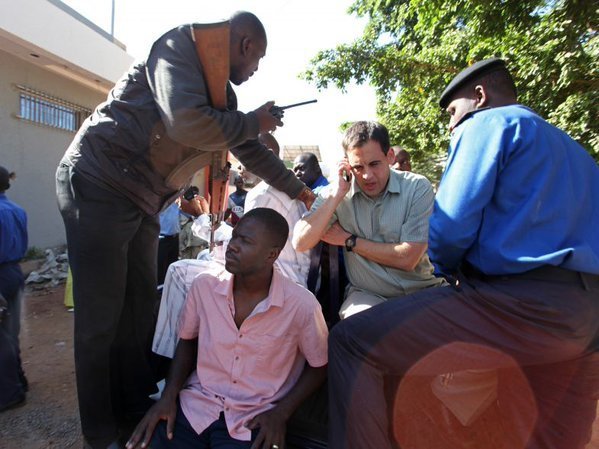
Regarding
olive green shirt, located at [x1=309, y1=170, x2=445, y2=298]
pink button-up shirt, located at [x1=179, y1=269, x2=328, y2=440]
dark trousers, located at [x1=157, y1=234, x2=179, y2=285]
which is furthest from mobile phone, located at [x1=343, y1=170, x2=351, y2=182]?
dark trousers, located at [x1=157, y1=234, x2=179, y2=285]

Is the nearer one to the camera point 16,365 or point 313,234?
point 313,234

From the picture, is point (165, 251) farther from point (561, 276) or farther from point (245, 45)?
point (561, 276)

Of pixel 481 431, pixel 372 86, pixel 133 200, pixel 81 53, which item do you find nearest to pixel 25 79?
pixel 81 53

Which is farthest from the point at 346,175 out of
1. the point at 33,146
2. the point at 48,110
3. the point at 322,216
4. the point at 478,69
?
the point at 48,110

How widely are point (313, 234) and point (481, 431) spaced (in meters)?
1.54

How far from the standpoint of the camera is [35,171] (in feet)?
27.1

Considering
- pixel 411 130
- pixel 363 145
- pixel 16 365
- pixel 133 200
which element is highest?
pixel 411 130

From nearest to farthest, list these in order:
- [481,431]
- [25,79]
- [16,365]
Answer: [481,431] < [16,365] < [25,79]

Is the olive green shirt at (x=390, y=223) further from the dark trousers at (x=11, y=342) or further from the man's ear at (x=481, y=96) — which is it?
the dark trousers at (x=11, y=342)

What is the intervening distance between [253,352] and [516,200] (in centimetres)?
125

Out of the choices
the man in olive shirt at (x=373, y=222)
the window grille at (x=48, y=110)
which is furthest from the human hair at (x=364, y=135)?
the window grille at (x=48, y=110)

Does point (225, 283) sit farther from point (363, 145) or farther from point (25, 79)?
point (25, 79)

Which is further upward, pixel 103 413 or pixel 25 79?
pixel 25 79

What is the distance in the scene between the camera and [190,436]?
75.0 inches
